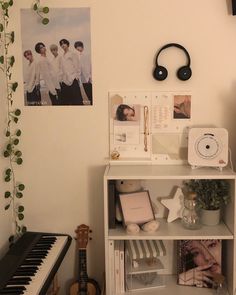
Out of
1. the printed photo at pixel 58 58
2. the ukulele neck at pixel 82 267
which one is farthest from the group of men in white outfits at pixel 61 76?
the ukulele neck at pixel 82 267

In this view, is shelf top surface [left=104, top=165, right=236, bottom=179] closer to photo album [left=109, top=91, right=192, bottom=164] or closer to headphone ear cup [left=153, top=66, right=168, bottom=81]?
photo album [left=109, top=91, right=192, bottom=164]

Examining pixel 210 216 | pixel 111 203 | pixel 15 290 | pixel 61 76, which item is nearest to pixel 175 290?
pixel 210 216

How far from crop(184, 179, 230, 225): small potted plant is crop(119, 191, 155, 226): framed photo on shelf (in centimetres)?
26

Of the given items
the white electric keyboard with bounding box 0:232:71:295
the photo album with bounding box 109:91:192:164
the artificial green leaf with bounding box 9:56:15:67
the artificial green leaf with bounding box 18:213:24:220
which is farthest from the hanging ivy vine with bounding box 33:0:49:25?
the white electric keyboard with bounding box 0:232:71:295

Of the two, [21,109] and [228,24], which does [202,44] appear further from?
[21,109]

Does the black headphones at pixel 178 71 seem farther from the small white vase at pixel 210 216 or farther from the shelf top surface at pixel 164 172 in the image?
the small white vase at pixel 210 216

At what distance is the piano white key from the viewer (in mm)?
1517

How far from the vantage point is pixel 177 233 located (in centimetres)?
186

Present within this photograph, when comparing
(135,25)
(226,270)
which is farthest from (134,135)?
(226,270)

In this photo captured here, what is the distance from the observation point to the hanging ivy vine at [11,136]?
196cm

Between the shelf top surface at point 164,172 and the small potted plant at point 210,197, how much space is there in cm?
8

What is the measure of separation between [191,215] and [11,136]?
1048mm

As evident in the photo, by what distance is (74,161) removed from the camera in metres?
2.06

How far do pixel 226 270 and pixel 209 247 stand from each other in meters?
0.16
